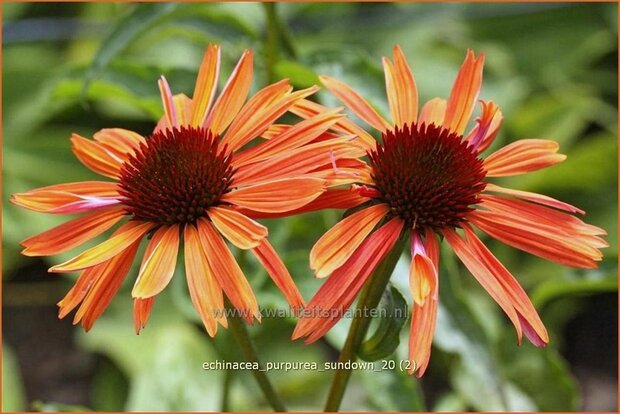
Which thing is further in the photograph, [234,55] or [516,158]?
[234,55]

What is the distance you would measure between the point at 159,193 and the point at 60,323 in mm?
1118

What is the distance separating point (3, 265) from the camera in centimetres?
150

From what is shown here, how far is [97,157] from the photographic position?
0.63 metres

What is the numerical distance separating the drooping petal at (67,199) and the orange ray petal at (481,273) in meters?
0.25

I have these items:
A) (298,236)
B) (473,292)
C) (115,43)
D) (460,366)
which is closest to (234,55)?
(115,43)

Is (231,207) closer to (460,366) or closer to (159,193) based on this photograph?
(159,193)

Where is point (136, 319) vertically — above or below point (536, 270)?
above

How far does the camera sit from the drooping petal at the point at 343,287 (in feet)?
1.66

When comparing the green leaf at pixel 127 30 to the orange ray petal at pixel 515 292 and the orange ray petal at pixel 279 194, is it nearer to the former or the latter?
the orange ray petal at pixel 279 194

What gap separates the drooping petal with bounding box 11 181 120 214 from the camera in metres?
0.57

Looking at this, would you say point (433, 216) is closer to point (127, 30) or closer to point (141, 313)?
point (141, 313)

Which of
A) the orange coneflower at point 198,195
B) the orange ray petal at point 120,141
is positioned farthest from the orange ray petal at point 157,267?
the orange ray petal at point 120,141

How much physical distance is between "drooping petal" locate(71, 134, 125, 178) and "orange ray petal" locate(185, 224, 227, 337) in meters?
0.10

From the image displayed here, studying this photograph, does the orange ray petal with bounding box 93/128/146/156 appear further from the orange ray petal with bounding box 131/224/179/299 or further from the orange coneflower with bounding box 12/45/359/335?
the orange ray petal with bounding box 131/224/179/299
